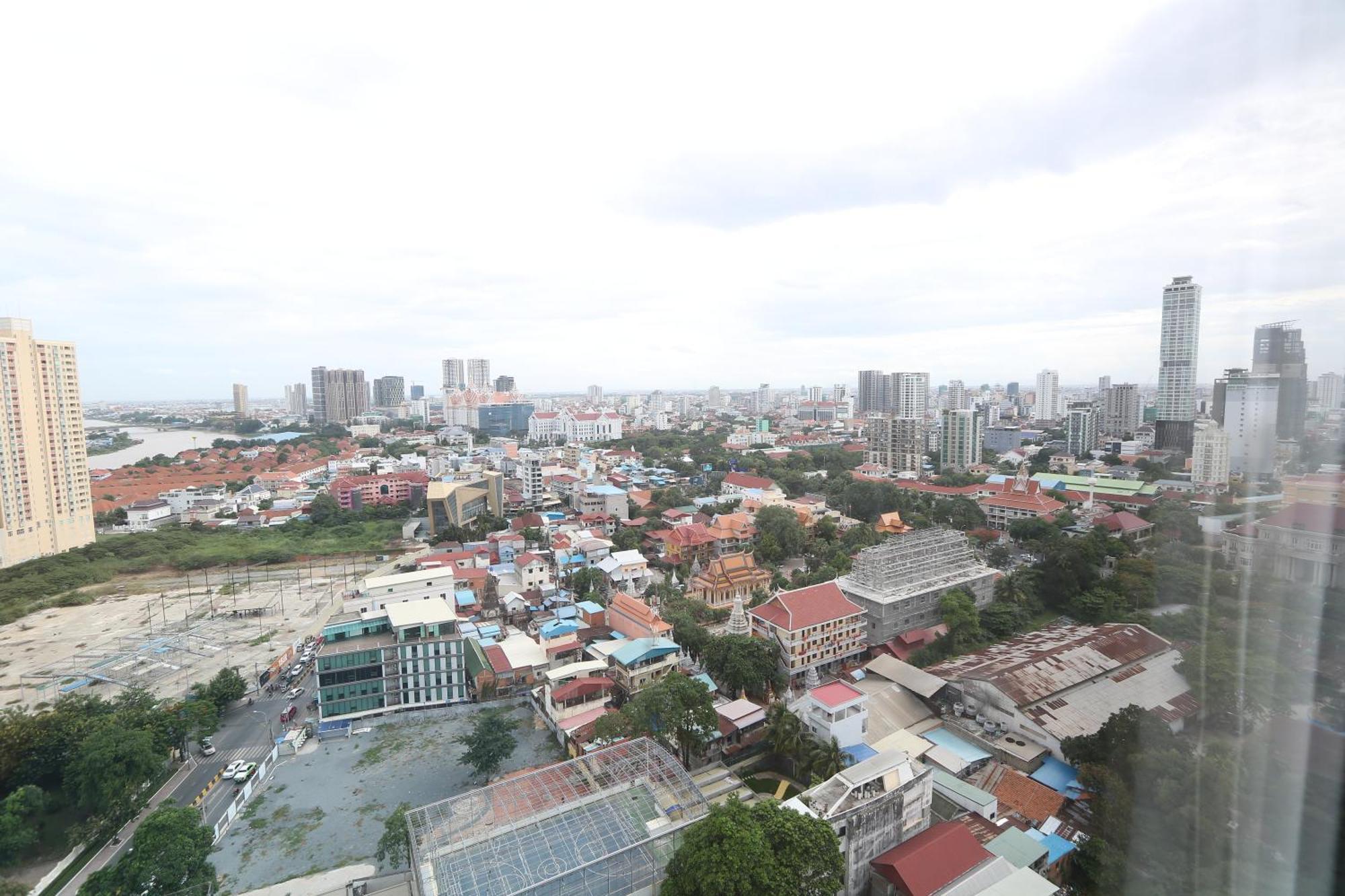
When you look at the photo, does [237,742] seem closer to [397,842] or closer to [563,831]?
[397,842]

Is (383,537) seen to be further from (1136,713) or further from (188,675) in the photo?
(1136,713)

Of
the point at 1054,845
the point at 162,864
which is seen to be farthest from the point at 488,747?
the point at 1054,845

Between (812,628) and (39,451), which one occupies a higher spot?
(39,451)

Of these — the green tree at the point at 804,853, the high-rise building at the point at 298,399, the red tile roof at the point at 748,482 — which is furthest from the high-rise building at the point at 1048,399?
the high-rise building at the point at 298,399

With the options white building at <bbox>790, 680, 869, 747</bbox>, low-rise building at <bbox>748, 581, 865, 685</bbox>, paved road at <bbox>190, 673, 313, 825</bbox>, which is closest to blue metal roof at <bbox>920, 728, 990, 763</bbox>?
white building at <bbox>790, 680, 869, 747</bbox>

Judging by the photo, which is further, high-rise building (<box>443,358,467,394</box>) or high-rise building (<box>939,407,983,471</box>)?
high-rise building (<box>443,358,467,394</box>)

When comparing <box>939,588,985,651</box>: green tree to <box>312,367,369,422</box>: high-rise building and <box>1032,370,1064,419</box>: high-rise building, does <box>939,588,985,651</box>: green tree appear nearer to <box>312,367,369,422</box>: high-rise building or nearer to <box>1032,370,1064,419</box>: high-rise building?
<box>1032,370,1064,419</box>: high-rise building
